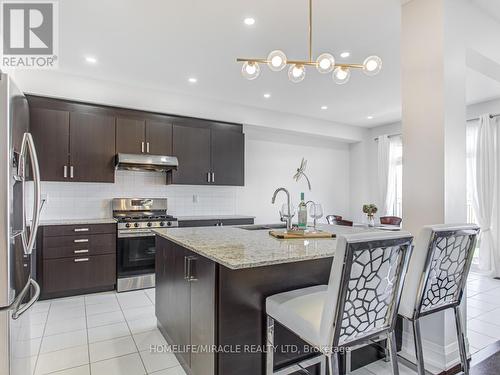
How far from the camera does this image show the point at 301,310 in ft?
4.93

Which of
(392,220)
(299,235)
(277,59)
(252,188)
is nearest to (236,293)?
(299,235)

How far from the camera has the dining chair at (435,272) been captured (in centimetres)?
166

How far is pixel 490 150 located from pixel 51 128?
6.40 meters

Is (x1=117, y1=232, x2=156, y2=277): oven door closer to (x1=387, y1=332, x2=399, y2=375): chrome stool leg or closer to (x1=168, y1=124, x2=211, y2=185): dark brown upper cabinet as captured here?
(x1=168, y1=124, x2=211, y2=185): dark brown upper cabinet

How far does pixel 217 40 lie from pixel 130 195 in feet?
8.66

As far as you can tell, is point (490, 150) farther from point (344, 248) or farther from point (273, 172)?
point (344, 248)

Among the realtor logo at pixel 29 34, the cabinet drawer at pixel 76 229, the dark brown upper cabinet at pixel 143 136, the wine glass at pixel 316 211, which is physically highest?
the realtor logo at pixel 29 34

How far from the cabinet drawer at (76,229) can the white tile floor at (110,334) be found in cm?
80

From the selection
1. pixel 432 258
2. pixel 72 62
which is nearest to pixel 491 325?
pixel 432 258

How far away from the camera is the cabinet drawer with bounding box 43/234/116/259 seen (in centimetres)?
344

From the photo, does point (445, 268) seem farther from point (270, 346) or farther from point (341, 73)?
point (341, 73)

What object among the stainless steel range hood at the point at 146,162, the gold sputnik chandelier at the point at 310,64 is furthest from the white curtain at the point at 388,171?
the gold sputnik chandelier at the point at 310,64

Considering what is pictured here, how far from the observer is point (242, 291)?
5.45 feet

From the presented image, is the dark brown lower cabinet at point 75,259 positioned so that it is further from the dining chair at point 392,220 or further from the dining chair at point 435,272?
the dining chair at point 392,220
